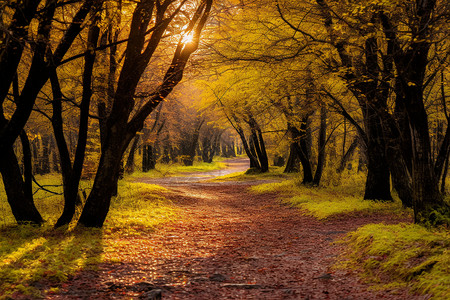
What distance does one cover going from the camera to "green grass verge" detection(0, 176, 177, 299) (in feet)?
14.1

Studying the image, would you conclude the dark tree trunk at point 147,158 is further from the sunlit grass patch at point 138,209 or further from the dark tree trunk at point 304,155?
the dark tree trunk at point 304,155

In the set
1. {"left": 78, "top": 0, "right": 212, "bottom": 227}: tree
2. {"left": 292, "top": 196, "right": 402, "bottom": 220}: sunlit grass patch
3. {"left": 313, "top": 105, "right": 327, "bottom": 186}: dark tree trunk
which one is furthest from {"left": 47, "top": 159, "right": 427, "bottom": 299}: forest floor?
{"left": 313, "top": 105, "right": 327, "bottom": 186}: dark tree trunk

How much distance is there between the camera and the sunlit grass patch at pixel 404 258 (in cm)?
370

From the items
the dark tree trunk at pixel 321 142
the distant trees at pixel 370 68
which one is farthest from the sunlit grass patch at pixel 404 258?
the dark tree trunk at pixel 321 142

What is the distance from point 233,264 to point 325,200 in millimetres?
6994

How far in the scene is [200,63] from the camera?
27.7 ft

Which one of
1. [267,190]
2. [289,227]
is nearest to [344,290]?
[289,227]

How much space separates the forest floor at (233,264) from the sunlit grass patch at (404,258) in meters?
0.20

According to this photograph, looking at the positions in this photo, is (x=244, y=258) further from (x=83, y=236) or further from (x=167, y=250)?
(x=83, y=236)

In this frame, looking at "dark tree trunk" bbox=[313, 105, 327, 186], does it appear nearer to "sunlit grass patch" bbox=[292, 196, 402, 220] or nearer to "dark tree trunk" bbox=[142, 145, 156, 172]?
"sunlit grass patch" bbox=[292, 196, 402, 220]

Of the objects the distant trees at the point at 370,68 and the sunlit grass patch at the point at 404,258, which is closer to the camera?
the sunlit grass patch at the point at 404,258

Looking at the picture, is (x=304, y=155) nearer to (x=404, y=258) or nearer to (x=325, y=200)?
(x=325, y=200)

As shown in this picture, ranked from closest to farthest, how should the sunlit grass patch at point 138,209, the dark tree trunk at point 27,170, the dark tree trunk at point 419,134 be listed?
the dark tree trunk at point 419,134 → the dark tree trunk at point 27,170 → the sunlit grass patch at point 138,209

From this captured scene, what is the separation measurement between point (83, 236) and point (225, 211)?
562 cm
